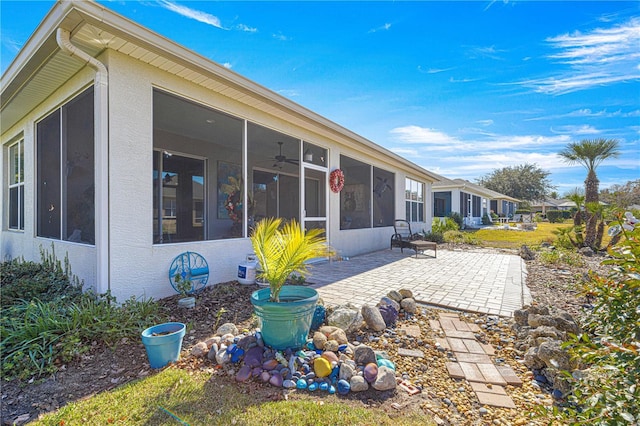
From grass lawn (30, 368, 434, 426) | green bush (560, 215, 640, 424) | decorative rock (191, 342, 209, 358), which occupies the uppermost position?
green bush (560, 215, 640, 424)

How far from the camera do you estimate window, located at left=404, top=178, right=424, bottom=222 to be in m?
11.8

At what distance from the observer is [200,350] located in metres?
2.62

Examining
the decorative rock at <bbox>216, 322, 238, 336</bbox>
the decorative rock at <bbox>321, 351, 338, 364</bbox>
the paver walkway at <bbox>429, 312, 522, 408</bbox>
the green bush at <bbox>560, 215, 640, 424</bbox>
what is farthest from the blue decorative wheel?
the green bush at <bbox>560, 215, 640, 424</bbox>

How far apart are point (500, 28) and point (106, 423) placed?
26.8 ft

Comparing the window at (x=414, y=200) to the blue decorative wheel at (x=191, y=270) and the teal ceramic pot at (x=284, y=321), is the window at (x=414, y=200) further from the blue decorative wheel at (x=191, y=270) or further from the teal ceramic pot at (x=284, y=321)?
the teal ceramic pot at (x=284, y=321)

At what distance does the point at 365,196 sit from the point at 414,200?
14.7ft

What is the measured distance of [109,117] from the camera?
3.45 meters

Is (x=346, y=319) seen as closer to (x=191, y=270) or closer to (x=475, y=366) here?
(x=475, y=366)

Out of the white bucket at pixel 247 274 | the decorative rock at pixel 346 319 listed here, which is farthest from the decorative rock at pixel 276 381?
the white bucket at pixel 247 274

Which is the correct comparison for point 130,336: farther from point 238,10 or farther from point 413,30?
point 413,30

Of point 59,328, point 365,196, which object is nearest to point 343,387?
point 59,328

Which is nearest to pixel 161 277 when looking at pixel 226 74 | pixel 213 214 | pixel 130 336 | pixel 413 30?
pixel 130 336

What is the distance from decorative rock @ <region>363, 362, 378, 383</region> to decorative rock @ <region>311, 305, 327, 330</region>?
98 centimetres

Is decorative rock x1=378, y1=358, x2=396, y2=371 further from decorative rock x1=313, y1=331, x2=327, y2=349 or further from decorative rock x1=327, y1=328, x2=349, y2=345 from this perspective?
decorative rock x1=313, y1=331, x2=327, y2=349
